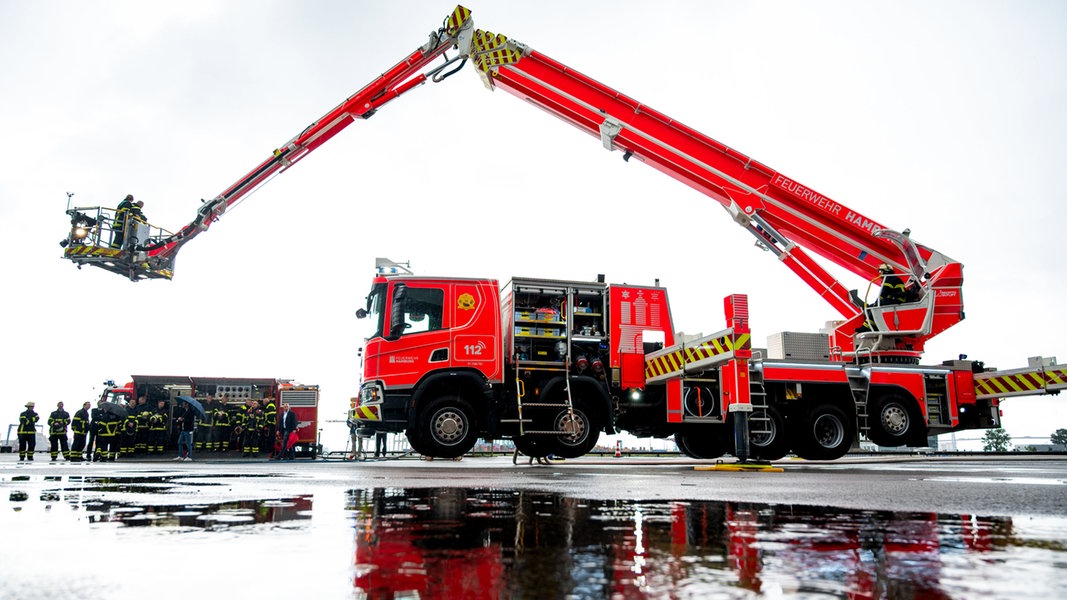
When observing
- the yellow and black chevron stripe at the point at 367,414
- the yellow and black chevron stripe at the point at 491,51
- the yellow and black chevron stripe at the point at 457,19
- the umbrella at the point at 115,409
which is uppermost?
the yellow and black chevron stripe at the point at 457,19

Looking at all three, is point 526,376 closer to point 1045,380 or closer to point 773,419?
point 773,419

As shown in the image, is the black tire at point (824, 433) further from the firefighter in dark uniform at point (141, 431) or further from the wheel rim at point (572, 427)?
the firefighter in dark uniform at point (141, 431)

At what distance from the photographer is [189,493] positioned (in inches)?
176

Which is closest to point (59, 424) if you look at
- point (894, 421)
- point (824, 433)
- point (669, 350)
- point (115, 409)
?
point (115, 409)

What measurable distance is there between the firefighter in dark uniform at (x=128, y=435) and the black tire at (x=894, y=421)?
51.7 ft

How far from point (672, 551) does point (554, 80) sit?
11956 mm

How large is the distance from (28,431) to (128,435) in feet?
6.81

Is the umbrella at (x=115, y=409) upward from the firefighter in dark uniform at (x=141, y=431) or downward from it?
upward

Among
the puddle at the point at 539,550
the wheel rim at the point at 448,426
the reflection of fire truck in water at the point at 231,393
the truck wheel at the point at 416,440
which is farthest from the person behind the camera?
the reflection of fire truck in water at the point at 231,393

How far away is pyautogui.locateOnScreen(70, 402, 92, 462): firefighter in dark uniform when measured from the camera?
656 inches

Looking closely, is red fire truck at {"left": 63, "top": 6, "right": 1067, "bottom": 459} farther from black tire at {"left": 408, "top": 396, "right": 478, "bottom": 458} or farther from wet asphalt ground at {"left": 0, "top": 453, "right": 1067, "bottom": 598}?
wet asphalt ground at {"left": 0, "top": 453, "right": 1067, "bottom": 598}

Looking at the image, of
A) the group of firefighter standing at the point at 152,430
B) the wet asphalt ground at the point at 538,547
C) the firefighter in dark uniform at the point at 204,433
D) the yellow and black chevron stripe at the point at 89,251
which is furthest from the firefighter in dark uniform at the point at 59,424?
the wet asphalt ground at the point at 538,547

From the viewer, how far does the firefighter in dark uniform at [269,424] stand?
18.6 m

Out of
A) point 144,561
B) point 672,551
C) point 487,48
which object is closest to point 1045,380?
point 487,48
